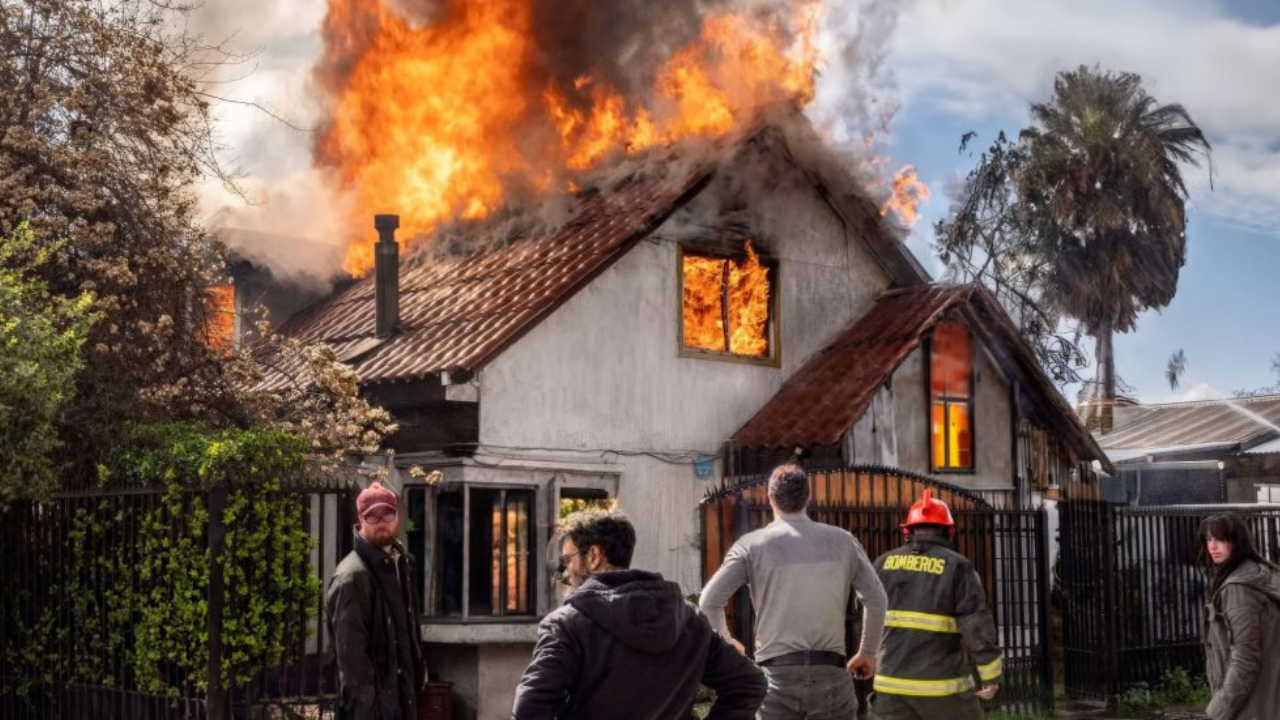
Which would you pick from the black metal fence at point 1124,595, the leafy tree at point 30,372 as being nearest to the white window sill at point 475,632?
the leafy tree at point 30,372

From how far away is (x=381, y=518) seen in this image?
743cm

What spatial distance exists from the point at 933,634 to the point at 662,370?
8.77 meters

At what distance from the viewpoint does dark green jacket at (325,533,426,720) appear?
7117 millimetres

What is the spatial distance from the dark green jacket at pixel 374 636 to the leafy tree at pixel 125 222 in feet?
15.6

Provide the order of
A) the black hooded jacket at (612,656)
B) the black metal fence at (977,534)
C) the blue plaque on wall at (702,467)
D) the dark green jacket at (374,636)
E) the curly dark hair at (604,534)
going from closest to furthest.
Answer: the black hooded jacket at (612,656) → the curly dark hair at (604,534) → the dark green jacket at (374,636) → the black metal fence at (977,534) → the blue plaque on wall at (702,467)

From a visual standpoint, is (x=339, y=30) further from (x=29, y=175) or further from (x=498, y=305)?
(x=29, y=175)

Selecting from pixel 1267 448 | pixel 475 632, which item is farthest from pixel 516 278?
pixel 1267 448

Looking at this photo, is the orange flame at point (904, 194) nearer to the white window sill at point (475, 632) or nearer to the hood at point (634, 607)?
the white window sill at point (475, 632)

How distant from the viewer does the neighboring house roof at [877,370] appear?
53.5 ft

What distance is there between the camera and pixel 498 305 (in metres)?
15.5

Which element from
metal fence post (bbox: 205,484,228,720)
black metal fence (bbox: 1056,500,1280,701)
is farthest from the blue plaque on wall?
metal fence post (bbox: 205,484,228,720)

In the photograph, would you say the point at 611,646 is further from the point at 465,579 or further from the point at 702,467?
the point at 702,467

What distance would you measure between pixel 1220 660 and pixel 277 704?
6076mm

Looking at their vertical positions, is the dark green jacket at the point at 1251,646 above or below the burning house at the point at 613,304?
below
